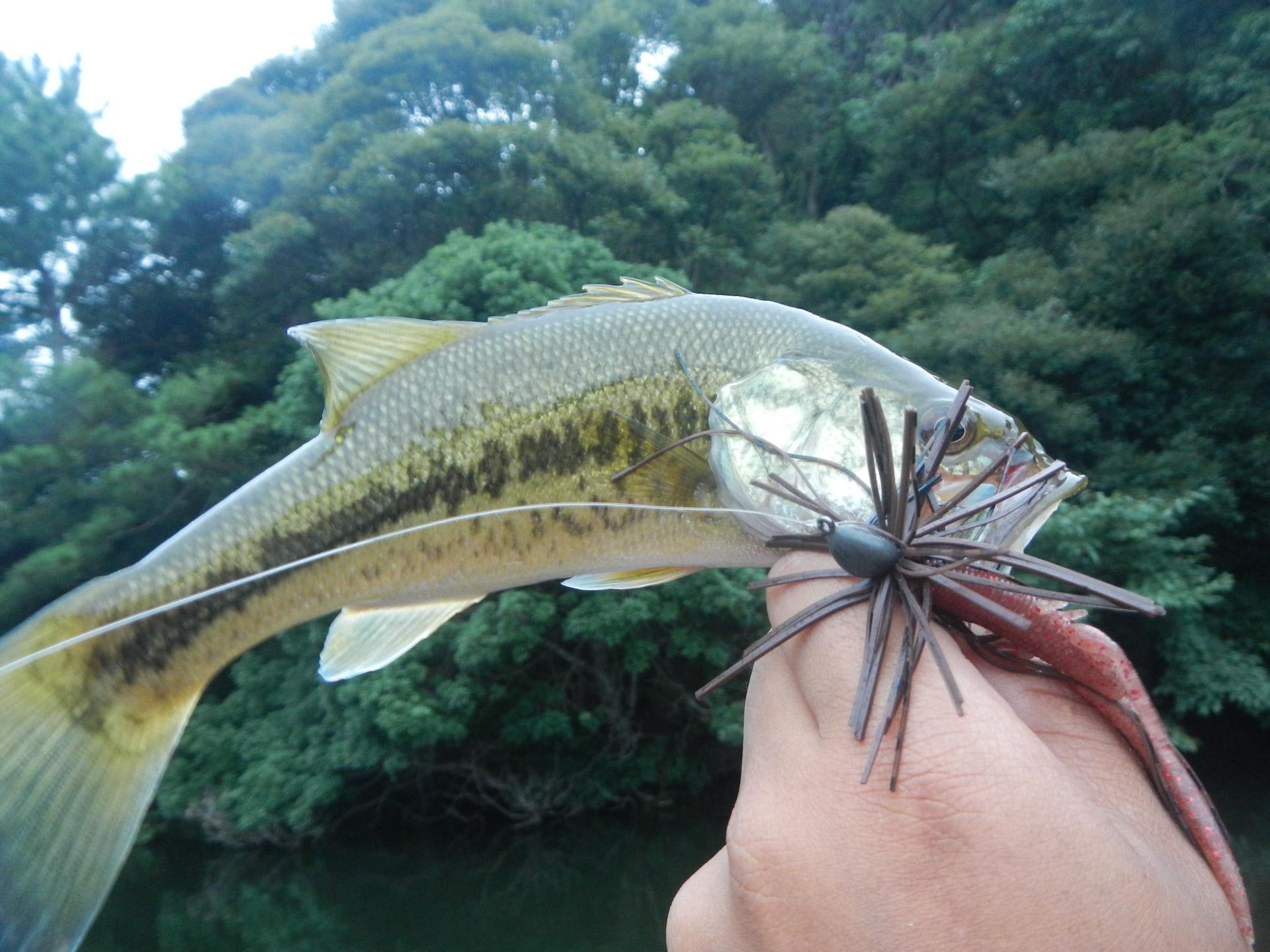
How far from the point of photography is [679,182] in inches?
479

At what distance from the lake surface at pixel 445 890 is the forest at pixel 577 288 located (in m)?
0.44

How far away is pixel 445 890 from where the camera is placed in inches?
336

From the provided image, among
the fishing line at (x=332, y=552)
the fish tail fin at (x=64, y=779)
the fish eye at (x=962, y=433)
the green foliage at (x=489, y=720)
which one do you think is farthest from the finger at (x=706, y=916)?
the green foliage at (x=489, y=720)

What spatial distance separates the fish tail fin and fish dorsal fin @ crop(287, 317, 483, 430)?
0.43 meters

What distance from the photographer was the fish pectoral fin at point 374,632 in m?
1.22

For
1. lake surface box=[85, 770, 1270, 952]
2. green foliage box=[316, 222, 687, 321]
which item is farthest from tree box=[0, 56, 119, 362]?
lake surface box=[85, 770, 1270, 952]

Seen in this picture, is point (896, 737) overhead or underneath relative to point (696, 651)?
overhead

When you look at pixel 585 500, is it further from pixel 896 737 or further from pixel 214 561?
pixel 896 737

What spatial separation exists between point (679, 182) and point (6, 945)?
12098mm

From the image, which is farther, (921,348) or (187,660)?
(921,348)

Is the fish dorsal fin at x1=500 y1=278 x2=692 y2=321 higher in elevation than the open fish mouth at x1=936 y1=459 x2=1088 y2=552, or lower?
higher

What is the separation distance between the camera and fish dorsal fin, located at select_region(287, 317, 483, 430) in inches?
47.9

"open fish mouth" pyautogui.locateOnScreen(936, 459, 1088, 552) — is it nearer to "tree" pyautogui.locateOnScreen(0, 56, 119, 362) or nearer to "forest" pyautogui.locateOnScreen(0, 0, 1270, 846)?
"forest" pyautogui.locateOnScreen(0, 0, 1270, 846)

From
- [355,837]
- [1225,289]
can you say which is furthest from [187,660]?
[1225,289]
